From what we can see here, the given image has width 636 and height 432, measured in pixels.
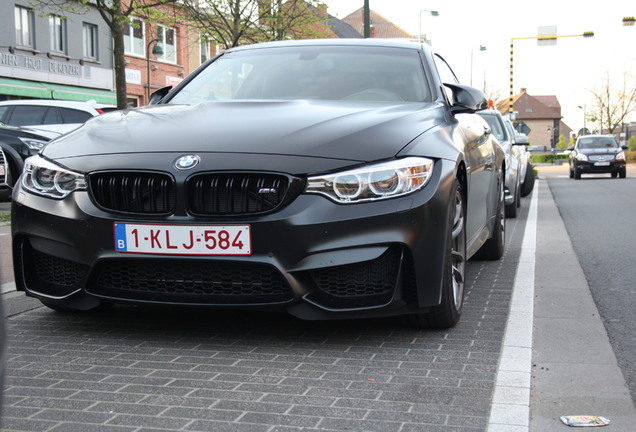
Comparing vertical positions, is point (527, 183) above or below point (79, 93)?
below

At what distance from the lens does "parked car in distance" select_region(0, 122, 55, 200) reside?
1172 cm

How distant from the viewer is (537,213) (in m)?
13.1

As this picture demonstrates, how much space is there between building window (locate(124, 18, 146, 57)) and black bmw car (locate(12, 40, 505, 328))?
30.4 m

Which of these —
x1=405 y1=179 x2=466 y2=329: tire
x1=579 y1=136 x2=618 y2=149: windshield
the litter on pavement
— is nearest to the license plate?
x1=405 y1=179 x2=466 y2=329: tire

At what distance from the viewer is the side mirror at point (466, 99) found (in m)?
4.96

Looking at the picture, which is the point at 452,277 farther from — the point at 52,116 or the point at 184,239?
the point at 52,116

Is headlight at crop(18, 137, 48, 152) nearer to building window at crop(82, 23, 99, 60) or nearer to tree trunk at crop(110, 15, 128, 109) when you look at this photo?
tree trunk at crop(110, 15, 128, 109)

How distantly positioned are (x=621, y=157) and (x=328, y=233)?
28728 millimetres

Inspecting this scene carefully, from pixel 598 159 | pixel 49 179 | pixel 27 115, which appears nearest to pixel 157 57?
pixel 598 159

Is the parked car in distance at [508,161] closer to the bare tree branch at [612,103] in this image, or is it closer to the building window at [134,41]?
the building window at [134,41]

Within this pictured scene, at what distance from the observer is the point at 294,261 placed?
3.69m

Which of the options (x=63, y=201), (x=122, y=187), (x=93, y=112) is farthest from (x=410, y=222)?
(x=93, y=112)

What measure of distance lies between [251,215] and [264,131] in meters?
0.47

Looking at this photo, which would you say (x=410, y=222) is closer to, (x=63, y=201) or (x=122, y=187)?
(x=122, y=187)
